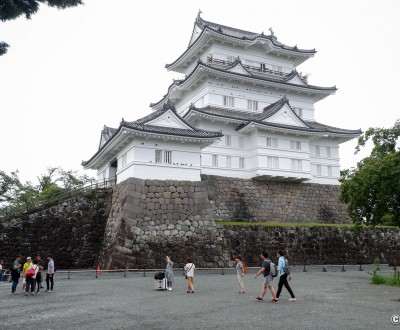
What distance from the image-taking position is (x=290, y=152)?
32750 millimetres

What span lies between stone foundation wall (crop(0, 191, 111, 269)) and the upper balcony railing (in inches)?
671

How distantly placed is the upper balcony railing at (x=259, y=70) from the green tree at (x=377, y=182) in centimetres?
1852

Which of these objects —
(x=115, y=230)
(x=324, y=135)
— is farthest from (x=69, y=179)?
(x=324, y=135)

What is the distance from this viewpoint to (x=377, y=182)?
17750 mm

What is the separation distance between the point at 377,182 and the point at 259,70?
2219 cm

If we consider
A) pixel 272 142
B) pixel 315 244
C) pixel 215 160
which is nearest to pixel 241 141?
pixel 272 142

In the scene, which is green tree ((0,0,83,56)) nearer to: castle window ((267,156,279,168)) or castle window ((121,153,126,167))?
castle window ((121,153,126,167))

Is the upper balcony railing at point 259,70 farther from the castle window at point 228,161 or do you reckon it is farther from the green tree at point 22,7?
the green tree at point 22,7

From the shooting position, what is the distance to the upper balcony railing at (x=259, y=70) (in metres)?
35.4

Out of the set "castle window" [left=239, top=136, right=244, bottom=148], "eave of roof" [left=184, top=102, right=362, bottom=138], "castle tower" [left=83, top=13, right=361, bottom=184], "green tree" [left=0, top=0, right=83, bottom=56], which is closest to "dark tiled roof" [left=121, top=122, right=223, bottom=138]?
"castle tower" [left=83, top=13, right=361, bottom=184]

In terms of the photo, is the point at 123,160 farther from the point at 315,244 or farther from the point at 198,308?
the point at 198,308

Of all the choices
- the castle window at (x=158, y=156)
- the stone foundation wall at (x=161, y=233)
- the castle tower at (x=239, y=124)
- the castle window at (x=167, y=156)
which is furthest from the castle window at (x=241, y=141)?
the castle window at (x=158, y=156)

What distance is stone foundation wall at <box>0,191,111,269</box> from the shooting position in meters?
24.5

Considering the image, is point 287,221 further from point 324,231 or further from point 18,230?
point 18,230
